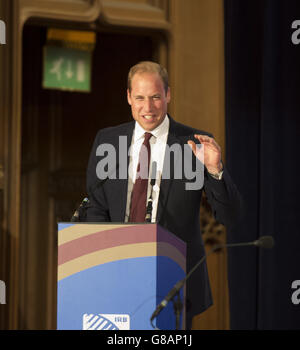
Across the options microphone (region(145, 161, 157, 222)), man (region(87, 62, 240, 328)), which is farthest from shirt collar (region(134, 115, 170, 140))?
microphone (region(145, 161, 157, 222))

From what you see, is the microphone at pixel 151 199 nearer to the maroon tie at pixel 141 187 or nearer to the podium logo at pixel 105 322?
the maroon tie at pixel 141 187

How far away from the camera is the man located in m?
2.34

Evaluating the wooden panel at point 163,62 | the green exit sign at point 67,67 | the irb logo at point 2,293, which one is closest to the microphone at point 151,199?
the wooden panel at point 163,62

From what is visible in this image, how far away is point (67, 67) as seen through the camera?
431 cm

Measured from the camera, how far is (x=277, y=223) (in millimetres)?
3543

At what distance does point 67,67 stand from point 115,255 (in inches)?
101

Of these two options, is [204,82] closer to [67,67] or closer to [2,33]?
[67,67]

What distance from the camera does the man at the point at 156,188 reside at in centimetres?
234

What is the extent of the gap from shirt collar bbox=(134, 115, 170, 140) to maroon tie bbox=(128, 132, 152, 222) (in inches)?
0.8

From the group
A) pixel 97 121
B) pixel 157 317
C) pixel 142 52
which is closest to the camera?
pixel 157 317

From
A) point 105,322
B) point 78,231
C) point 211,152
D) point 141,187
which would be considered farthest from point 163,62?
point 105,322

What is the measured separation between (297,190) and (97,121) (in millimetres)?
1846
